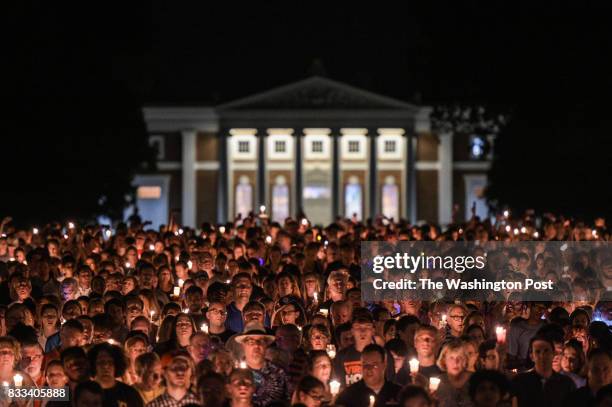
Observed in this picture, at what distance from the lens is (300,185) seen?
86.4m

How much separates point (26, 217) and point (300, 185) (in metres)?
39.4

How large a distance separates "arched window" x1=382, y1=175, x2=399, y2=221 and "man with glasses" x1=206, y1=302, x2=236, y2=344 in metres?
74.4

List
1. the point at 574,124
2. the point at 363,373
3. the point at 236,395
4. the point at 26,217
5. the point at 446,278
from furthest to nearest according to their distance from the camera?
the point at 26,217
the point at 574,124
the point at 446,278
the point at 363,373
the point at 236,395

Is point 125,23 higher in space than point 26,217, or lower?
higher

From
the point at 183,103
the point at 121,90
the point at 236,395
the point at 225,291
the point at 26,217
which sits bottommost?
the point at 236,395

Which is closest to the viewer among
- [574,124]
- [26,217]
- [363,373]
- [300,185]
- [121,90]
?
[363,373]

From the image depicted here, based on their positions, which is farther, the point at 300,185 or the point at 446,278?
the point at 300,185

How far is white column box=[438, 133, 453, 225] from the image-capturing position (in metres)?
88.3

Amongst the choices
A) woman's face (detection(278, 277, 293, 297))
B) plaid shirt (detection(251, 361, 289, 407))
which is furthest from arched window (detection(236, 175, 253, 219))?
plaid shirt (detection(251, 361, 289, 407))

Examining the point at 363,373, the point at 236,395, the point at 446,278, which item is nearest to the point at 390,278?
the point at 446,278

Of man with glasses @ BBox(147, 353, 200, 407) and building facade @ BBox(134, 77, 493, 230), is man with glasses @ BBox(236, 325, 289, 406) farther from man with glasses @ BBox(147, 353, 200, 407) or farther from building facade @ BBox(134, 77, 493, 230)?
building facade @ BBox(134, 77, 493, 230)

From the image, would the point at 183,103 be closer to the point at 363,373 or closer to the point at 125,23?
the point at 125,23

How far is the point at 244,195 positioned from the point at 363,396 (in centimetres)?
7820

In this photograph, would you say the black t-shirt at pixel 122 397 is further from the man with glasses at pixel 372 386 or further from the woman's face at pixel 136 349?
the man with glasses at pixel 372 386
